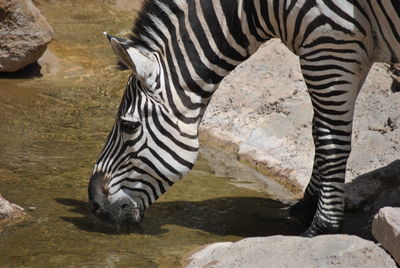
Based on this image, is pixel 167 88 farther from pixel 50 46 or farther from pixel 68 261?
pixel 50 46

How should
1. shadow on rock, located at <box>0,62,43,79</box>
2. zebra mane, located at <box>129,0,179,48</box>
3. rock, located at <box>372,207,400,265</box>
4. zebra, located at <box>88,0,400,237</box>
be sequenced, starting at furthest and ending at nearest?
shadow on rock, located at <box>0,62,43,79</box>
zebra mane, located at <box>129,0,179,48</box>
zebra, located at <box>88,0,400,237</box>
rock, located at <box>372,207,400,265</box>

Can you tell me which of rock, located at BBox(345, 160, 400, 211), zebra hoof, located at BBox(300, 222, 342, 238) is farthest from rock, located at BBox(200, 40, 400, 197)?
zebra hoof, located at BBox(300, 222, 342, 238)

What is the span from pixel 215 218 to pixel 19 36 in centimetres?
495

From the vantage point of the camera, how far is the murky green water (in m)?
6.17

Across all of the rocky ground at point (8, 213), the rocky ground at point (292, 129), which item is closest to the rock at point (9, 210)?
the rocky ground at point (8, 213)

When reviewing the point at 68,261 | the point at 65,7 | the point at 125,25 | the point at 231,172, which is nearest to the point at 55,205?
the point at 68,261

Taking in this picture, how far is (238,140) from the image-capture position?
9.05 m

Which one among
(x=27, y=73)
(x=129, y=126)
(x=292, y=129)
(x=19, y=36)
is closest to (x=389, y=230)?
(x=129, y=126)

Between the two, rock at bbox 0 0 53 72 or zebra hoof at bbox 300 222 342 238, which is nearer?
zebra hoof at bbox 300 222 342 238

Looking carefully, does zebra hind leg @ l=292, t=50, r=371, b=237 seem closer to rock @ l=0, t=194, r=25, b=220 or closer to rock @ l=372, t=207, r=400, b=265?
rock @ l=372, t=207, r=400, b=265

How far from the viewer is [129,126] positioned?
252 inches

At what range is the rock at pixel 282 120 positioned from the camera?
807cm

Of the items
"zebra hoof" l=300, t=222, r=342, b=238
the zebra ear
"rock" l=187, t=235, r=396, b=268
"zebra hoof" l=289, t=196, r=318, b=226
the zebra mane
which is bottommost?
"zebra hoof" l=289, t=196, r=318, b=226

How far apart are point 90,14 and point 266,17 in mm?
8489
